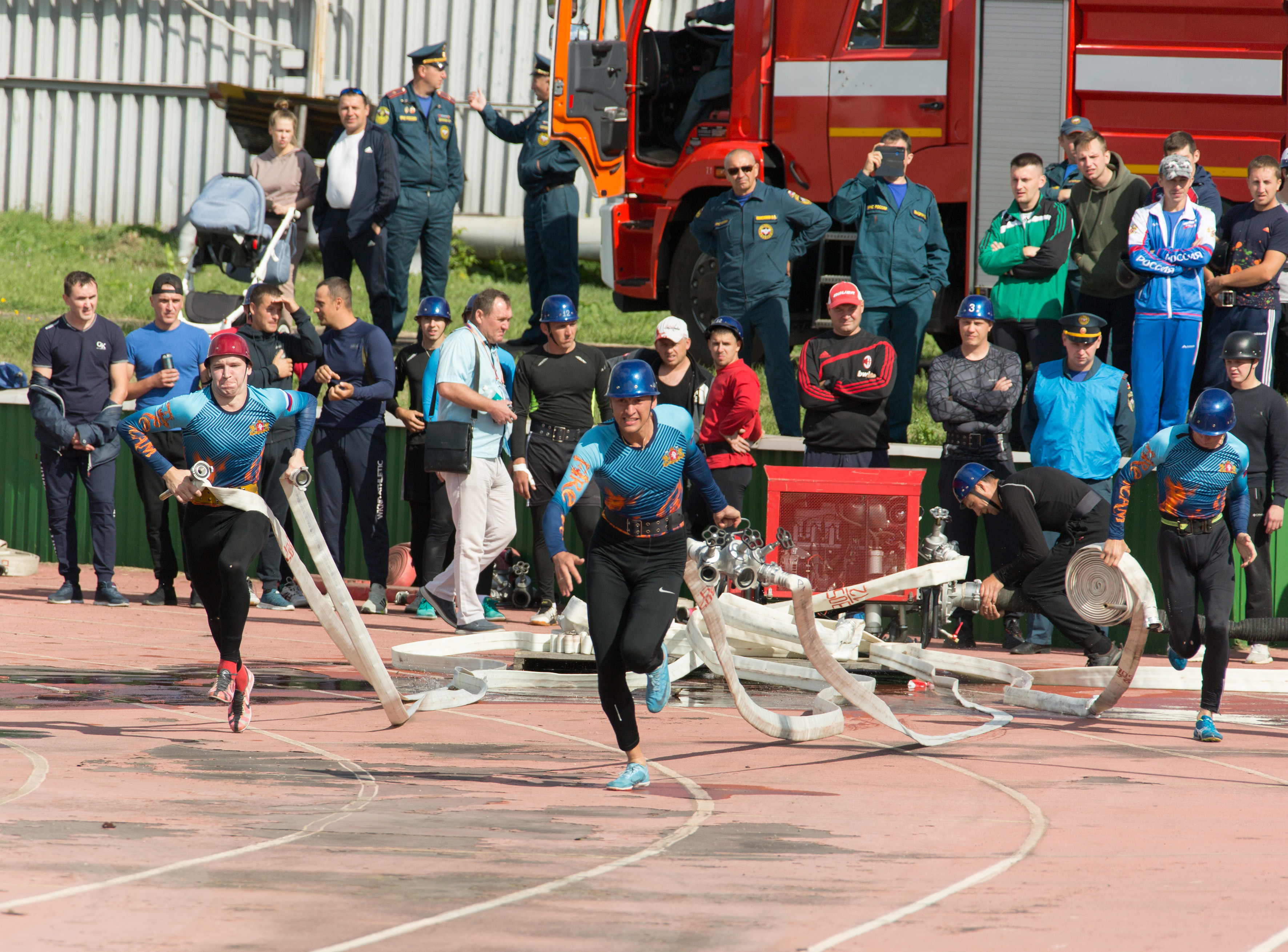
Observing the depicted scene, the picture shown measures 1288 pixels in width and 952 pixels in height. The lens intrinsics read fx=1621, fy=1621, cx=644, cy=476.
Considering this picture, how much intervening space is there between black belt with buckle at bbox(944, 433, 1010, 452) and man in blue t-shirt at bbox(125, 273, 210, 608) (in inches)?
231

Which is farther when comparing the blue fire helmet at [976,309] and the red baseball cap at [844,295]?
the red baseball cap at [844,295]

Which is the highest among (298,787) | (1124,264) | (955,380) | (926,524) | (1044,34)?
(1044,34)

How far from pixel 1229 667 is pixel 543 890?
6.98m

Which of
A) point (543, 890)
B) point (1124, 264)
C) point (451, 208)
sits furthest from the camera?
point (451, 208)

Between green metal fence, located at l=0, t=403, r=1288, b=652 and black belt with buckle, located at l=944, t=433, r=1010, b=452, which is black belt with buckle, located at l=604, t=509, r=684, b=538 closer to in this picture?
black belt with buckle, located at l=944, t=433, r=1010, b=452

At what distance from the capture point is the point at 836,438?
38.8 feet

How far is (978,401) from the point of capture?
37.9 feet

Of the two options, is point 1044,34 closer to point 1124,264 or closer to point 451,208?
point 1124,264

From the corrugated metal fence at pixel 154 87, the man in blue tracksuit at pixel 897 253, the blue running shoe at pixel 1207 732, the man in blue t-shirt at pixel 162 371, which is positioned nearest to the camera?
the blue running shoe at pixel 1207 732

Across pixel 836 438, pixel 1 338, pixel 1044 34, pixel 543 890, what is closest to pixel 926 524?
pixel 836 438

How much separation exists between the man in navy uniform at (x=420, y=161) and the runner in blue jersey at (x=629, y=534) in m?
7.26

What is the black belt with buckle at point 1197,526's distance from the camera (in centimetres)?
931

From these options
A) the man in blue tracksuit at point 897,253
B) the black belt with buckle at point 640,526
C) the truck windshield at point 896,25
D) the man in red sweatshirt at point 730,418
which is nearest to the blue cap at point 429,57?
the truck windshield at point 896,25

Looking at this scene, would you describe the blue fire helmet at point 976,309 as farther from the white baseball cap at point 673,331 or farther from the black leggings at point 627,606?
the black leggings at point 627,606
